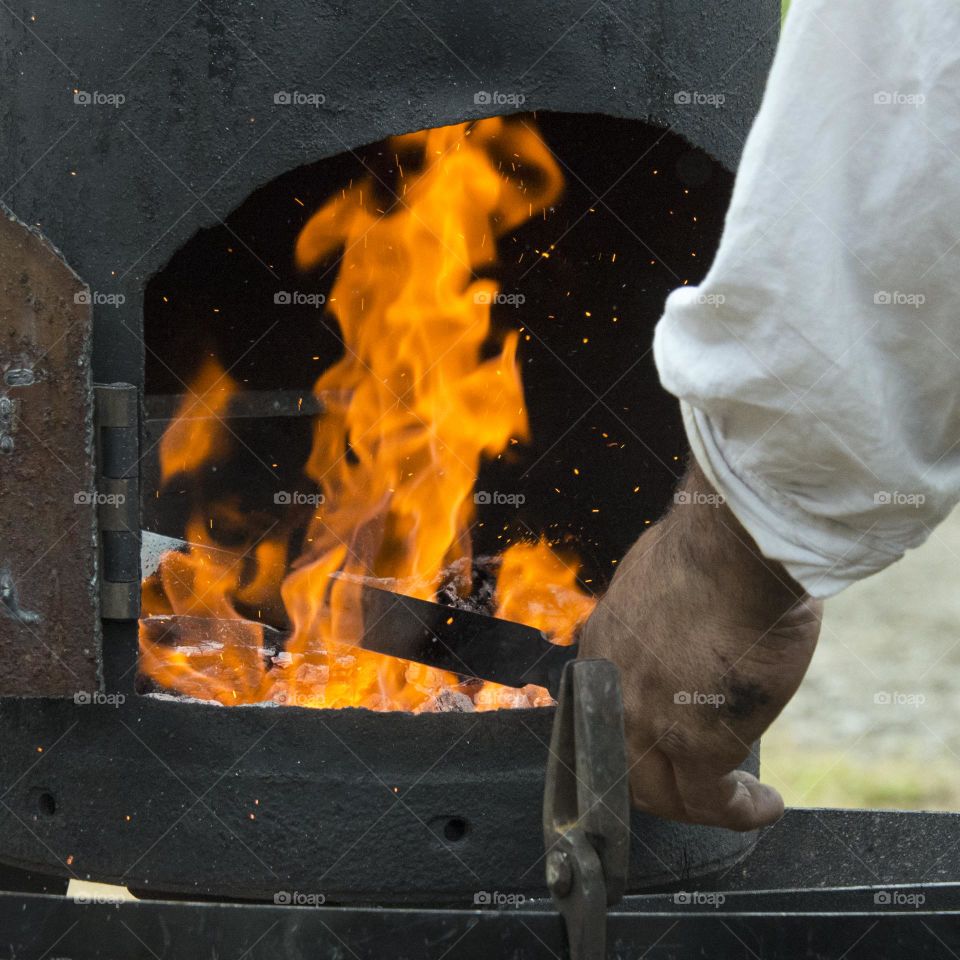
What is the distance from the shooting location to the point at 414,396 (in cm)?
205

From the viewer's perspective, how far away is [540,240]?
2104 mm

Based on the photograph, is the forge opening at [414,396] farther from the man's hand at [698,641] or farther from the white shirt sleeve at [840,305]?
the white shirt sleeve at [840,305]

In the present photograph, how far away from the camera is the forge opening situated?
192 centimetres

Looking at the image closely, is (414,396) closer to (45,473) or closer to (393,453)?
(393,453)

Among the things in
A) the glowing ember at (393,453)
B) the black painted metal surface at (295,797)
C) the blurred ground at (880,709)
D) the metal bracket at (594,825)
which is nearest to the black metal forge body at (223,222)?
the black painted metal surface at (295,797)

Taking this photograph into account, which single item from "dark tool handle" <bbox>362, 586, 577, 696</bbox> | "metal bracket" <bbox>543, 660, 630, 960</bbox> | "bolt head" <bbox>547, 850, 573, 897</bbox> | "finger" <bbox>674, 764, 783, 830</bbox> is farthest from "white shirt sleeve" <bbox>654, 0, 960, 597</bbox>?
"dark tool handle" <bbox>362, 586, 577, 696</bbox>

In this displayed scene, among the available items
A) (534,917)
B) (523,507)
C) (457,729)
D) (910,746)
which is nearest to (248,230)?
(523,507)

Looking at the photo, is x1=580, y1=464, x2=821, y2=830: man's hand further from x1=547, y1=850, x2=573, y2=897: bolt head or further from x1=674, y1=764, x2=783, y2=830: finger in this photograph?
x1=547, y1=850, x2=573, y2=897: bolt head

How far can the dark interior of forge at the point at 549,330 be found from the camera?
196 cm

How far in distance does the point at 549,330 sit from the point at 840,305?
4.20 feet

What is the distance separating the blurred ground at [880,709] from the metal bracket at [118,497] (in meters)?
2.60

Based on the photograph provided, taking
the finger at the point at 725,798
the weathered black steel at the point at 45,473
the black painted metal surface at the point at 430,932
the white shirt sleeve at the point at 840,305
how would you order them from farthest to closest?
the weathered black steel at the point at 45,473 → the finger at the point at 725,798 → the black painted metal surface at the point at 430,932 → the white shirt sleeve at the point at 840,305

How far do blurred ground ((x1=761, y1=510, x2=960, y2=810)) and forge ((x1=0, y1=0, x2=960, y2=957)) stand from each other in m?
1.90

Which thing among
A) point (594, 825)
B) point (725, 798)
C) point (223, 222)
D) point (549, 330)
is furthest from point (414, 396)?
point (594, 825)
